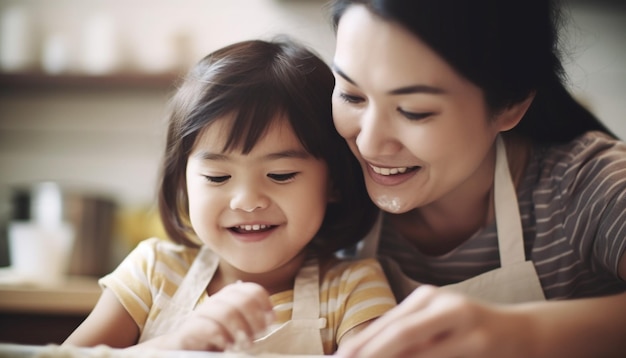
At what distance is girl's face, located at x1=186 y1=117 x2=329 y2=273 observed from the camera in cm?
83

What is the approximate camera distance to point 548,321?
0.62 metres

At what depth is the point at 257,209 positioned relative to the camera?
832mm

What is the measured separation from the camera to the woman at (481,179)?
0.59 metres

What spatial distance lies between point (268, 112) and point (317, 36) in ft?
3.80

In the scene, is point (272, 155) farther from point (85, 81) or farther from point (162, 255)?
point (85, 81)

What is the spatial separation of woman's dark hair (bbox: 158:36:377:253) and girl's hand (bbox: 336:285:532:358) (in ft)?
1.15

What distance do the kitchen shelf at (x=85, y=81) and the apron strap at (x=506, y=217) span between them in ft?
4.19

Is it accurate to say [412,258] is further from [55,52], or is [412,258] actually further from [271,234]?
[55,52]

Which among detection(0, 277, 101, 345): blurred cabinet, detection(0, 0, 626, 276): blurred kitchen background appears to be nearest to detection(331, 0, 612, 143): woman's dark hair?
detection(0, 277, 101, 345): blurred cabinet

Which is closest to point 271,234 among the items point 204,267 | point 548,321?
point 204,267

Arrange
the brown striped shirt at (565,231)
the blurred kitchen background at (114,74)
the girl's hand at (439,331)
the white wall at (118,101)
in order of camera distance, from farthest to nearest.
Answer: the white wall at (118,101)
the blurred kitchen background at (114,74)
the brown striped shirt at (565,231)
the girl's hand at (439,331)

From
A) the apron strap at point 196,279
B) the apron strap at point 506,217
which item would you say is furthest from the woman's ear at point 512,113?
the apron strap at point 196,279

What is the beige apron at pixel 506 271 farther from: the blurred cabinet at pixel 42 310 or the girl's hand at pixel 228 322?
the blurred cabinet at pixel 42 310

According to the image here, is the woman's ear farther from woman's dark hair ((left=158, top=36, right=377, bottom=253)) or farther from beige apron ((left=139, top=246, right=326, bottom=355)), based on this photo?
beige apron ((left=139, top=246, right=326, bottom=355))
